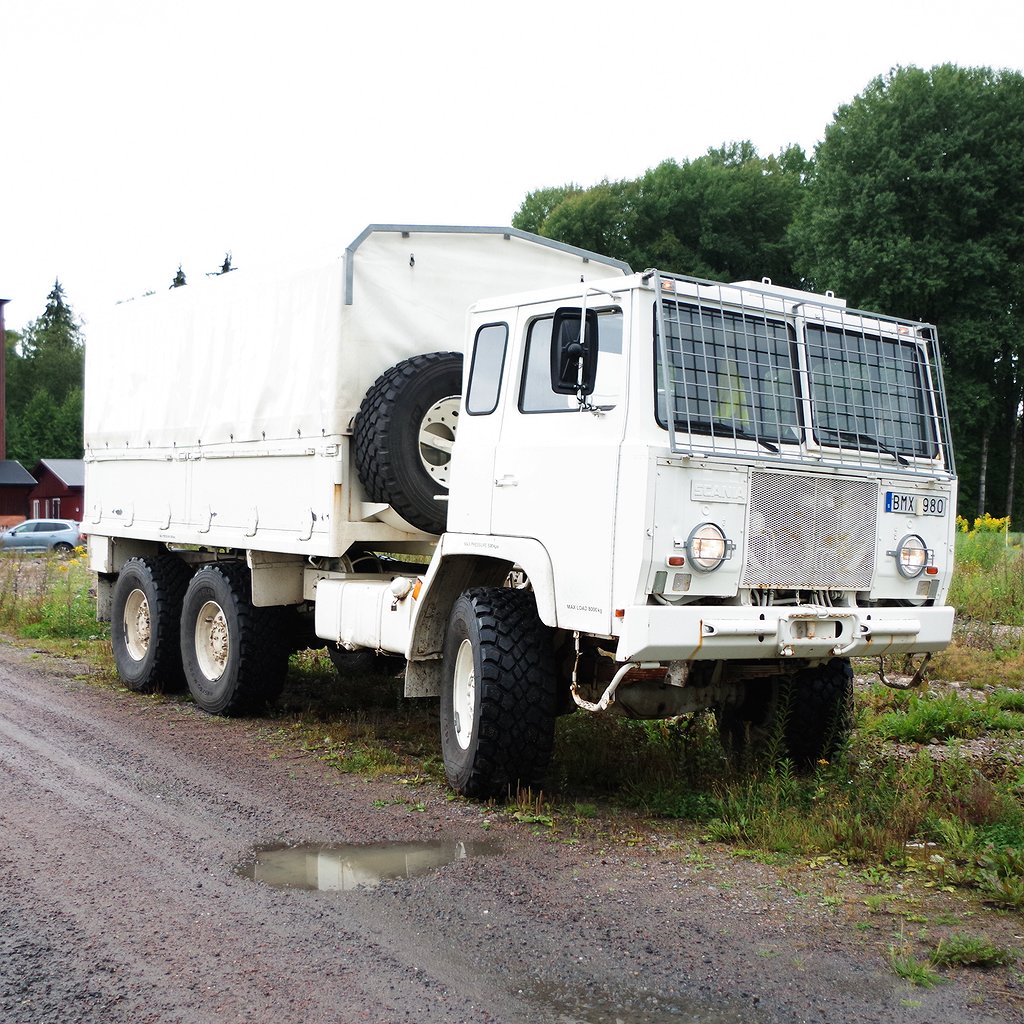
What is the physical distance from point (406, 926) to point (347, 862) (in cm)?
106

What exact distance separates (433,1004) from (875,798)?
3463 millimetres

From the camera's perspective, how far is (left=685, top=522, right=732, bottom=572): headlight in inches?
261

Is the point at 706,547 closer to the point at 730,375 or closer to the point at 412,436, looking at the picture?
the point at 730,375

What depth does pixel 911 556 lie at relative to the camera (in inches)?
294

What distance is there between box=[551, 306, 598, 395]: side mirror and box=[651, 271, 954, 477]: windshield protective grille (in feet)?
1.18

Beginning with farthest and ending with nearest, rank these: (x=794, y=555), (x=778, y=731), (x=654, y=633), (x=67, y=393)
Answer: (x=67, y=393)
(x=778, y=731)
(x=794, y=555)
(x=654, y=633)

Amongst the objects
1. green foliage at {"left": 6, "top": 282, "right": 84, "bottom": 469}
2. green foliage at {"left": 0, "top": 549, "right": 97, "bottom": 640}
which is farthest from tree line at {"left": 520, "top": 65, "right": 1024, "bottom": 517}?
green foliage at {"left": 6, "top": 282, "right": 84, "bottom": 469}

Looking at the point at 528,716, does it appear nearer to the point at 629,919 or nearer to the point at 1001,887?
the point at 629,919

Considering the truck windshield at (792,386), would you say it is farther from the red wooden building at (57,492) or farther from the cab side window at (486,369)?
→ the red wooden building at (57,492)

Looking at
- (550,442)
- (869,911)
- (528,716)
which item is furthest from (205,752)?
(869,911)

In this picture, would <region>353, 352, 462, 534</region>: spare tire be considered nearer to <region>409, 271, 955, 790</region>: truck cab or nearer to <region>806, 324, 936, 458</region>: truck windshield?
<region>409, 271, 955, 790</region>: truck cab

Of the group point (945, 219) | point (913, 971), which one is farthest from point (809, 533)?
point (945, 219)

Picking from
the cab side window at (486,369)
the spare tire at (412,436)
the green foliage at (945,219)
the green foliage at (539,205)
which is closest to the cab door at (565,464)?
the cab side window at (486,369)

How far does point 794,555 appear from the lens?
7008 millimetres
